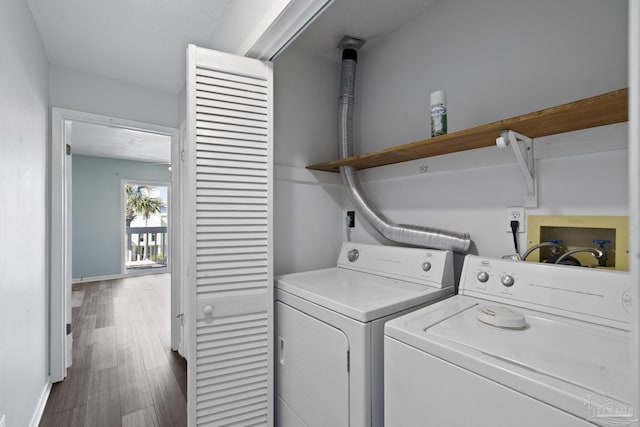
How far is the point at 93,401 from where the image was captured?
2.08 meters

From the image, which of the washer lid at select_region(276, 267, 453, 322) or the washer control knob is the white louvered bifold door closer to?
the washer lid at select_region(276, 267, 453, 322)

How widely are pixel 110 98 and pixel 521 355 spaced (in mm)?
3069

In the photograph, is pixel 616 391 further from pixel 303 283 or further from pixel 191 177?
pixel 191 177

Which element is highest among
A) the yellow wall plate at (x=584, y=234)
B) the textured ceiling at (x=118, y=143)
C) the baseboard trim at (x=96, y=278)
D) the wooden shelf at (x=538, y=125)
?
the textured ceiling at (x=118, y=143)

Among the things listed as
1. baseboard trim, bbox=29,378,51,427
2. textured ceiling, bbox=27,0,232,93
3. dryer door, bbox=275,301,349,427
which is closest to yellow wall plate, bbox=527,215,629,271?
dryer door, bbox=275,301,349,427

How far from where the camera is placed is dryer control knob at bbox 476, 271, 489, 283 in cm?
127

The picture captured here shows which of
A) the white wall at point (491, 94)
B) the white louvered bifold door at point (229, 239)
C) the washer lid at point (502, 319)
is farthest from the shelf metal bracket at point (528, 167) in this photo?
the white louvered bifold door at point (229, 239)

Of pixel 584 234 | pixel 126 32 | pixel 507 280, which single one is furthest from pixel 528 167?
pixel 126 32

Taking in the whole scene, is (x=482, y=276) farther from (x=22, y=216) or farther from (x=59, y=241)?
(x=59, y=241)

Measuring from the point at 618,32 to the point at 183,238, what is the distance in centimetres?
288

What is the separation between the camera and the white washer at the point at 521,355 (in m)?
0.67

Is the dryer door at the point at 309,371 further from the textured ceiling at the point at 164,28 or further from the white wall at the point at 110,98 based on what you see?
the white wall at the point at 110,98

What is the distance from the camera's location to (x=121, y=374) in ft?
7.95

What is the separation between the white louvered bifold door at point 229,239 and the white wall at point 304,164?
0.35 meters
